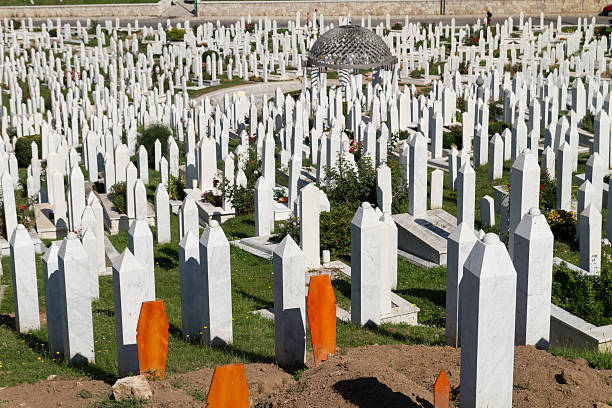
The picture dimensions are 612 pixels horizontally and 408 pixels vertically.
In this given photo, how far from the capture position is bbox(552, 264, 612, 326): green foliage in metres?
8.23

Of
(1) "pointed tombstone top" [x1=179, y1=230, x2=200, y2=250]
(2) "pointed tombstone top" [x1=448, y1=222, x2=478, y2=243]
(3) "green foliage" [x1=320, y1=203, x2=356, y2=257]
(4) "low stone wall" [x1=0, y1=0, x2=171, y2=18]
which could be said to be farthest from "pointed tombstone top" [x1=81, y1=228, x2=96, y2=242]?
(4) "low stone wall" [x1=0, y1=0, x2=171, y2=18]

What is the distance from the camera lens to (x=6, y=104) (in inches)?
1187

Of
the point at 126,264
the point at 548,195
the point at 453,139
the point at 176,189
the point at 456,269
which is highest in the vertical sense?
the point at 126,264

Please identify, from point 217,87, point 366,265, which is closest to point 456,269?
point 366,265

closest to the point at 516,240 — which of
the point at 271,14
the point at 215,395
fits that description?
the point at 215,395

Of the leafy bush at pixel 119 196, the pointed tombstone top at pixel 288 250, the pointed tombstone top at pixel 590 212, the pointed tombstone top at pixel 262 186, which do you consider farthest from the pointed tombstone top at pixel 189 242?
the leafy bush at pixel 119 196

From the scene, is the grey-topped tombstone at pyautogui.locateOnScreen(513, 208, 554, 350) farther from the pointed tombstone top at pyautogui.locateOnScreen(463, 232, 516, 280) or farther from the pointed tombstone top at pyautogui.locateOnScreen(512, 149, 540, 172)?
the pointed tombstone top at pyautogui.locateOnScreen(512, 149, 540, 172)

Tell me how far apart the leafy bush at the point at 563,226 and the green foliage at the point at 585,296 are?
3474 mm

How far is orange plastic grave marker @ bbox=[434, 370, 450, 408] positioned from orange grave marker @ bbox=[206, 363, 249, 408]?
118 centimetres

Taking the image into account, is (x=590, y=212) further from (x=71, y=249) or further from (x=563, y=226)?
(x=71, y=249)

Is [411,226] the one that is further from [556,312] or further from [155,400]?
[155,400]

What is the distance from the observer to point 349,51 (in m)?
24.9

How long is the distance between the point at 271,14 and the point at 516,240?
52131 mm

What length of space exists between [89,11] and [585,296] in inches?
2026
